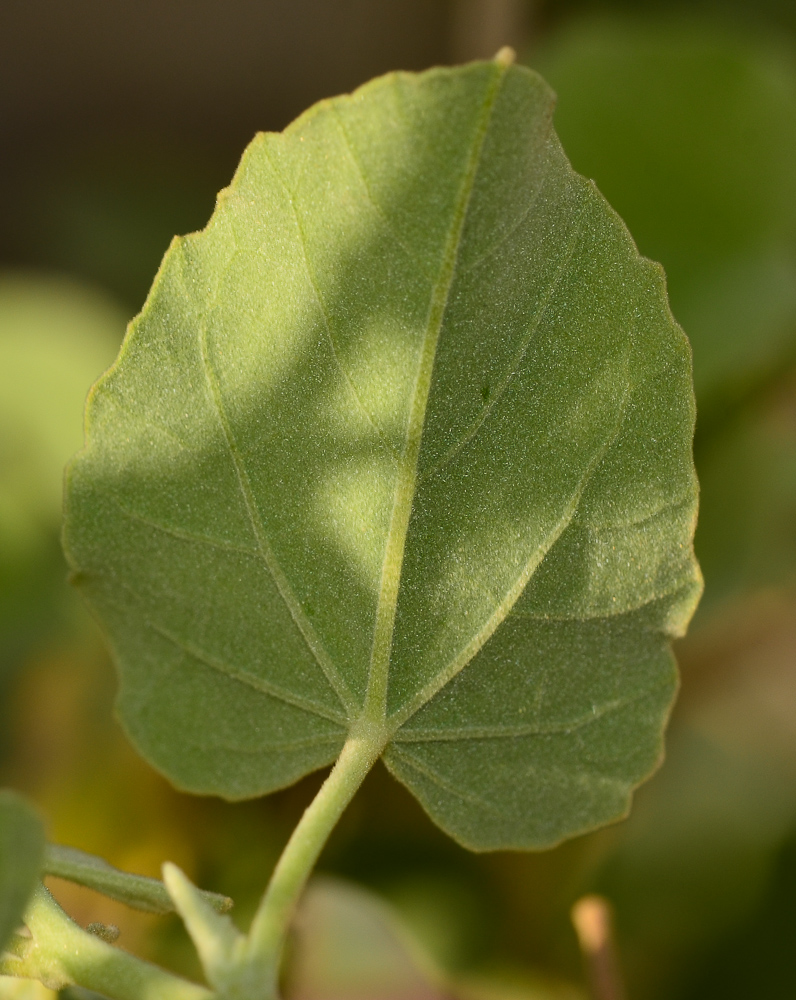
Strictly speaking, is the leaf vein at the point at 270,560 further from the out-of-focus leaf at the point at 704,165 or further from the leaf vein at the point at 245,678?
the out-of-focus leaf at the point at 704,165

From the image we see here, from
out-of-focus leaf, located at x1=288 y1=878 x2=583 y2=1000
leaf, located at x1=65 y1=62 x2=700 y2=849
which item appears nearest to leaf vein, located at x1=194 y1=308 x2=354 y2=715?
leaf, located at x1=65 y1=62 x2=700 y2=849

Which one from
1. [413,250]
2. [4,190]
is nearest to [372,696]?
[413,250]

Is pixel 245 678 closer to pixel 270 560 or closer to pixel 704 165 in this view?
pixel 270 560

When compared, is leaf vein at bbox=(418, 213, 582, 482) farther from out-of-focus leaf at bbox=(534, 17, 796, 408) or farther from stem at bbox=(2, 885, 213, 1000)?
out-of-focus leaf at bbox=(534, 17, 796, 408)

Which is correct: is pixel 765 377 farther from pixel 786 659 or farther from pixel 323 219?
pixel 323 219

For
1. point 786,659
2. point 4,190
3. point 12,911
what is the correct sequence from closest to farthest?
1. point 12,911
2. point 786,659
3. point 4,190

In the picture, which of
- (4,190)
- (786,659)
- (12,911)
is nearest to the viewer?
(12,911)

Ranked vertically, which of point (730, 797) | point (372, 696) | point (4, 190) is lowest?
point (372, 696)
